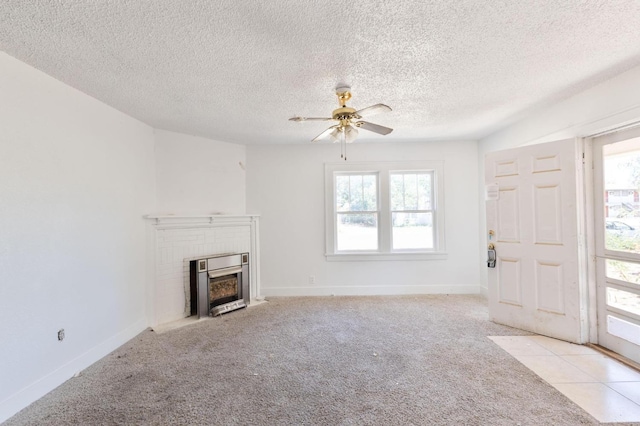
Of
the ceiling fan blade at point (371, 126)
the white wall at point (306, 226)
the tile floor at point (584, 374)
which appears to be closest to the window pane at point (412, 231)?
the white wall at point (306, 226)

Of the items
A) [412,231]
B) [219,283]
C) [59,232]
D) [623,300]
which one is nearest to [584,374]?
[623,300]

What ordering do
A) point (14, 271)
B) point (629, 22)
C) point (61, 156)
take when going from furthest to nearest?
point (61, 156) → point (14, 271) → point (629, 22)

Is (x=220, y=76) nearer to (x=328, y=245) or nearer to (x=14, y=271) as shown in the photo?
(x=14, y=271)

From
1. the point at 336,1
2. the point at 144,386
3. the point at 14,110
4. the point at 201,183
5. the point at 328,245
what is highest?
the point at 336,1

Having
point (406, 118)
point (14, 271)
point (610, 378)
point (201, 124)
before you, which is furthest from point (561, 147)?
point (14, 271)

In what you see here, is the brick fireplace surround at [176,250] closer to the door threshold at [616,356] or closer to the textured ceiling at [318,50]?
the textured ceiling at [318,50]

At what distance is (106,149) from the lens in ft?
8.75

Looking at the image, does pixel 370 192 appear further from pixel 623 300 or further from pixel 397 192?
pixel 623 300

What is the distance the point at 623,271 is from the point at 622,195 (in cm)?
69

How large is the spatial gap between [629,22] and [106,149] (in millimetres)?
4231

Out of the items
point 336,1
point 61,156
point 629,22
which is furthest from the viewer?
point 61,156

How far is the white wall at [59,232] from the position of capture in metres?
1.84

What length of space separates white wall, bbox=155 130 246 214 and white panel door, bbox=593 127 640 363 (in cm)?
438

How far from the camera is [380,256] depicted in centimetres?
431
